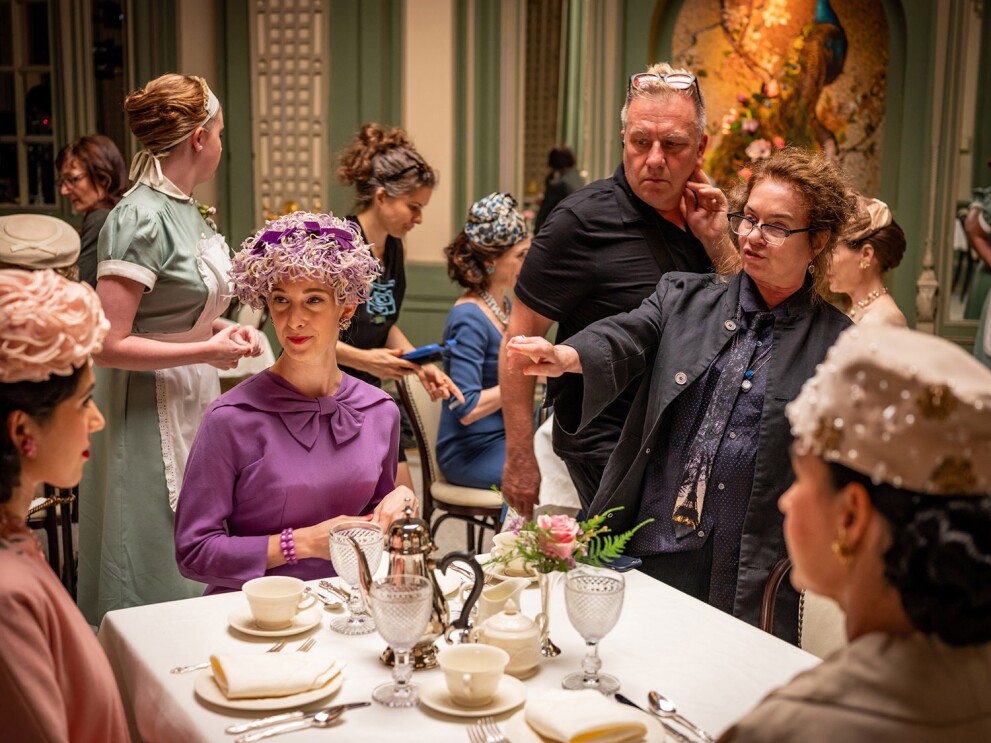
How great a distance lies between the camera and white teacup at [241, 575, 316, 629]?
6.34ft

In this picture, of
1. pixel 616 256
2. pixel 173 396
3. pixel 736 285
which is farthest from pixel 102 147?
pixel 736 285

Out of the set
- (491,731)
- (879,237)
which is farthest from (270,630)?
(879,237)

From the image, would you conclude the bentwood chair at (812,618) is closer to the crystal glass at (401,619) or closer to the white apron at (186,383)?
the crystal glass at (401,619)

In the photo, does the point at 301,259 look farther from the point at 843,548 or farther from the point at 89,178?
the point at 89,178

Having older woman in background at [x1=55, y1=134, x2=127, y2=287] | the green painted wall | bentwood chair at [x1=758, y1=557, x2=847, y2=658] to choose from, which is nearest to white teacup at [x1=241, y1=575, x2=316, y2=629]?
bentwood chair at [x1=758, y1=557, x2=847, y2=658]

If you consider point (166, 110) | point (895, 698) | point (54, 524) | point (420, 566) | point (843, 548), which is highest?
point (166, 110)

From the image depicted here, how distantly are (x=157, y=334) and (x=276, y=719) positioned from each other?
160 cm

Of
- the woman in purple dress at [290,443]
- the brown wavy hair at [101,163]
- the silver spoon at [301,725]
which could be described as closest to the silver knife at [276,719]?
the silver spoon at [301,725]

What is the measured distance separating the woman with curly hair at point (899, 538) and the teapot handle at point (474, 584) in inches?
29.1

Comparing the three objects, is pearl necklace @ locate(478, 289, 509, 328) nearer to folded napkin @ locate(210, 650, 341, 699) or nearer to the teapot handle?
the teapot handle

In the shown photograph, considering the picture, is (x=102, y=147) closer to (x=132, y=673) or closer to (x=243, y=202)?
(x=243, y=202)

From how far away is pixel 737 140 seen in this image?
23.6 feet

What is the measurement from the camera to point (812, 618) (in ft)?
7.10

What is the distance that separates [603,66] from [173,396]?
4.74 metres
